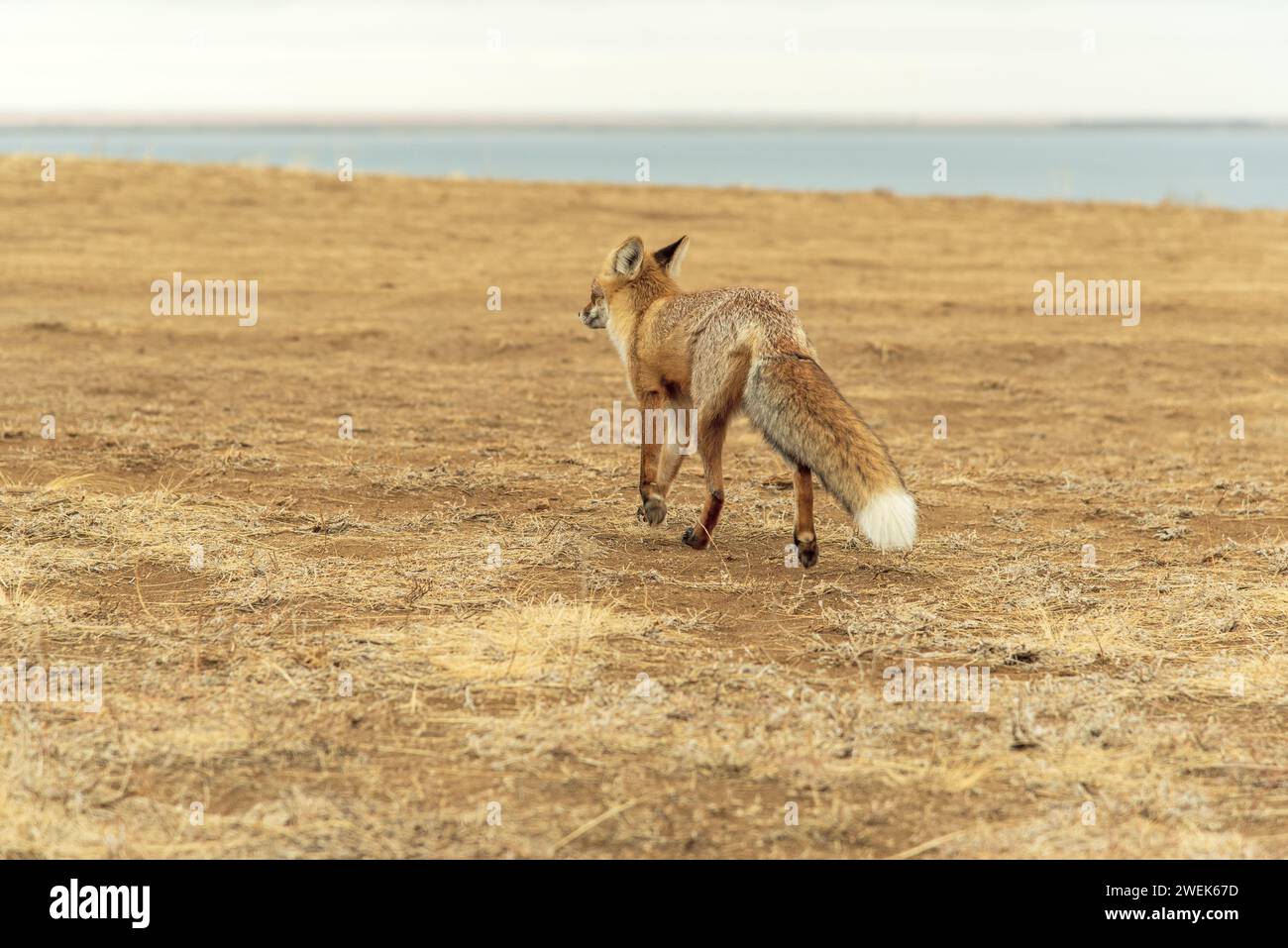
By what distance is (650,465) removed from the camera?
7797 millimetres

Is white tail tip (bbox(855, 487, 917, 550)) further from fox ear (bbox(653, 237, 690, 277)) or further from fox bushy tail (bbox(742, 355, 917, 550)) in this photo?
fox ear (bbox(653, 237, 690, 277))

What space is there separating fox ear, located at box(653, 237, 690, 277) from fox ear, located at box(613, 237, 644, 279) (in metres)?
0.22

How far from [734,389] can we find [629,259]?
1480 millimetres

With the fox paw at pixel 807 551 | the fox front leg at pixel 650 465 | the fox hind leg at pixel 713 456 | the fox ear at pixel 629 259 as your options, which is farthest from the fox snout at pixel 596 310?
the fox paw at pixel 807 551

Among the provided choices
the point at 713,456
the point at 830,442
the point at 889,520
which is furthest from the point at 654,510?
the point at 889,520

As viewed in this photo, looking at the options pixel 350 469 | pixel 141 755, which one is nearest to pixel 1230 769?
pixel 141 755

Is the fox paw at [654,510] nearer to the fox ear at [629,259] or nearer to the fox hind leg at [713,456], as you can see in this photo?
the fox hind leg at [713,456]

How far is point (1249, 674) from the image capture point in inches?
222

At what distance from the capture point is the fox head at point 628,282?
8.09 metres

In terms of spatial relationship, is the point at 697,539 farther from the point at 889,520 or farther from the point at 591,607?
the point at 889,520

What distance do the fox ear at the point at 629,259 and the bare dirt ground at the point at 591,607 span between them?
4.70 feet

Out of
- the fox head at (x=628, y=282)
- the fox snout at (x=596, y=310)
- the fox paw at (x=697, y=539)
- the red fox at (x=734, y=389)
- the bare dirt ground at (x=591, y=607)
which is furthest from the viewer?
the fox snout at (x=596, y=310)

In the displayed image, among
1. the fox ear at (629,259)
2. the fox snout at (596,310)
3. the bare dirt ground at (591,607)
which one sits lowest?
the bare dirt ground at (591,607)
